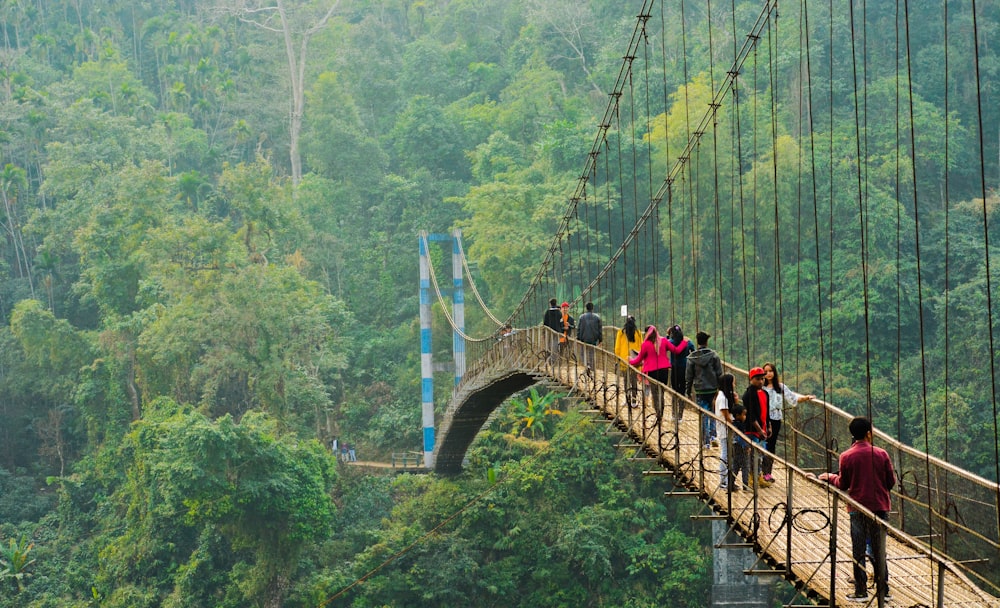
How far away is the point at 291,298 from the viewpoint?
23.0 meters

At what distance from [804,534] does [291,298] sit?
685 inches

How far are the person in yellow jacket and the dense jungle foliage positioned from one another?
9420 millimetres

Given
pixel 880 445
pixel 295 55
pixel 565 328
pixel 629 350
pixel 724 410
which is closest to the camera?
pixel 724 410

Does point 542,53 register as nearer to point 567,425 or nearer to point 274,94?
point 274,94

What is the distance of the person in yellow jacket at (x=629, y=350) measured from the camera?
9352 mm

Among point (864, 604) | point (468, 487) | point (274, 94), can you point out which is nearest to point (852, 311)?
point (468, 487)

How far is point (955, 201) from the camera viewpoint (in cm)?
2477

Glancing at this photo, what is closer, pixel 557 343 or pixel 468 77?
pixel 557 343

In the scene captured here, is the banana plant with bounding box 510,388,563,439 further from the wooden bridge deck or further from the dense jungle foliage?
the wooden bridge deck

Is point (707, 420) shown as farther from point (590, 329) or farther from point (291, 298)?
point (291, 298)

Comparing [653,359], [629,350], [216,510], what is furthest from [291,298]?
[653,359]

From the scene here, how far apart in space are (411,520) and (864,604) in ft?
52.8

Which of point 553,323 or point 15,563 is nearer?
point 553,323

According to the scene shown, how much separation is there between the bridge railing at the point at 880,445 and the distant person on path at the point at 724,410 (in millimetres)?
227
